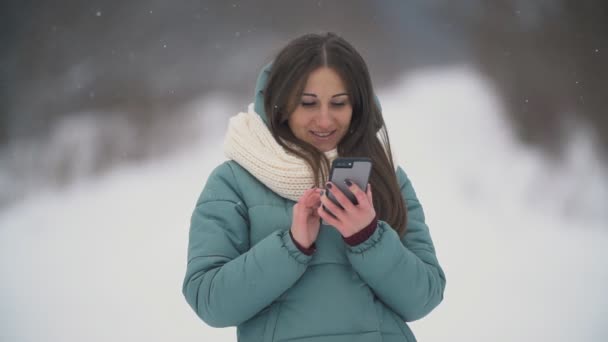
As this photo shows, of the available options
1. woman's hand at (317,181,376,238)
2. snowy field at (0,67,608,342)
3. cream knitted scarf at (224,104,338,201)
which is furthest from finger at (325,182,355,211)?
snowy field at (0,67,608,342)

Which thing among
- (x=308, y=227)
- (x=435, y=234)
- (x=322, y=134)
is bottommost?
(x=435, y=234)

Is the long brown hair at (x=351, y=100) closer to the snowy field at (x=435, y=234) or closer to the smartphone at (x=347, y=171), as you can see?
the smartphone at (x=347, y=171)

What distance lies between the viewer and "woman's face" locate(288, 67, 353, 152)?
0.89 meters

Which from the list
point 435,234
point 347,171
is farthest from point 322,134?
point 435,234

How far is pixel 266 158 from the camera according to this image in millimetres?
889

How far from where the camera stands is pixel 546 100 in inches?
110

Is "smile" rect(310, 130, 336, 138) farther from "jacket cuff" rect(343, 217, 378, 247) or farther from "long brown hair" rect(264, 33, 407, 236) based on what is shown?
"jacket cuff" rect(343, 217, 378, 247)

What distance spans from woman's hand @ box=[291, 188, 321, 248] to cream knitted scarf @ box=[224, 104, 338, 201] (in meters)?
0.08

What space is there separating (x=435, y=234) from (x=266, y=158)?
1.87 metres

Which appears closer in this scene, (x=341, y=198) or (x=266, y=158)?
(x=341, y=198)

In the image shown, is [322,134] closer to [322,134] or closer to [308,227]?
[322,134]

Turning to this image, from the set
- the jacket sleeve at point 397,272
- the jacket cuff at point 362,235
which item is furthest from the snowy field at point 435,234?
the jacket cuff at point 362,235

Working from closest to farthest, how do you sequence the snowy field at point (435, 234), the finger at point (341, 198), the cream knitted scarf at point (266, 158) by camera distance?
1. the finger at point (341, 198)
2. the cream knitted scarf at point (266, 158)
3. the snowy field at point (435, 234)

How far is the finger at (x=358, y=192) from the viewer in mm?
774
